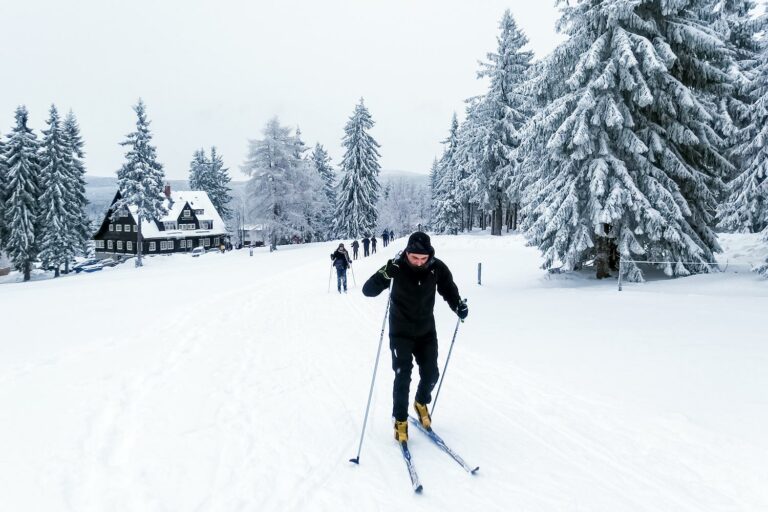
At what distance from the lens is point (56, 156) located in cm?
3675

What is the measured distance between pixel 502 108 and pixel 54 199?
126ft

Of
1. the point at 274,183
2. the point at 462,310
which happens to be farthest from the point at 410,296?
the point at 274,183

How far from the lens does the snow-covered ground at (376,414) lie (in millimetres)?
3553

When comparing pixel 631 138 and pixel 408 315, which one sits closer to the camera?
pixel 408 315

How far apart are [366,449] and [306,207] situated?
41.7m

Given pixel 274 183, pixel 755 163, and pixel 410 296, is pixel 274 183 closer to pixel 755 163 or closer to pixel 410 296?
pixel 755 163

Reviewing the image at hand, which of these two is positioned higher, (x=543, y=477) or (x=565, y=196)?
(x=565, y=196)

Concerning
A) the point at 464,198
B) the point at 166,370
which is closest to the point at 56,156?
the point at 464,198

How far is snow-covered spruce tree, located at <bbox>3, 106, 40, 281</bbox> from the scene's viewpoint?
34750mm

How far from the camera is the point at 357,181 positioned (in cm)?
4962

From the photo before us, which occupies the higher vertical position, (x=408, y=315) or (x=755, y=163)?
(x=755, y=163)

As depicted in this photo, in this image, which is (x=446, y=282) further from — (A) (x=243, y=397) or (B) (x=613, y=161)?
(B) (x=613, y=161)

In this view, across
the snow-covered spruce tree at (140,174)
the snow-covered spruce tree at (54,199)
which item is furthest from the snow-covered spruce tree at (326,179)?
the snow-covered spruce tree at (54,199)

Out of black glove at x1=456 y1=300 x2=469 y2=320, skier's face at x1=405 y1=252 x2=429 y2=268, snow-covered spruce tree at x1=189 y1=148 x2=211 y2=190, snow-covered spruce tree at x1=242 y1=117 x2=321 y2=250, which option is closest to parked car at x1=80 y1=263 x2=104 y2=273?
snow-covered spruce tree at x1=242 y1=117 x2=321 y2=250
